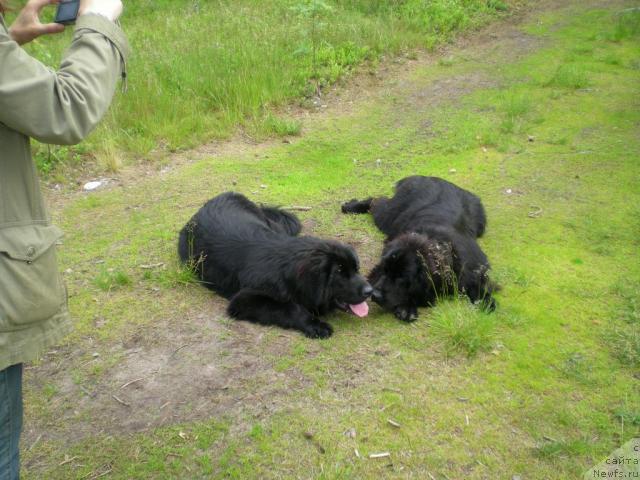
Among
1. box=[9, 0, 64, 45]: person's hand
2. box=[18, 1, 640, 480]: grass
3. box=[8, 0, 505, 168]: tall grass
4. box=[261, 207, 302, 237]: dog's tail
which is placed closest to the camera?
box=[9, 0, 64, 45]: person's hand

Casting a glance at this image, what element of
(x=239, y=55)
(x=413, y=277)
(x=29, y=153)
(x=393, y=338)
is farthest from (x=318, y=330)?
(x=239, y=55)

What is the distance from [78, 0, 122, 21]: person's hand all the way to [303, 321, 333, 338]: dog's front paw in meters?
2.76

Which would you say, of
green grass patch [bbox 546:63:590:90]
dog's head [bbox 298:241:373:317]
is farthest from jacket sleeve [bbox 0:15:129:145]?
green grass patch [bbox 546:63:590:90]

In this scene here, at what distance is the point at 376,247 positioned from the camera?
593 cm

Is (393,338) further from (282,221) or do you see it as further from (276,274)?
(282,221)

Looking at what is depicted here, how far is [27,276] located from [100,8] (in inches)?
42.1

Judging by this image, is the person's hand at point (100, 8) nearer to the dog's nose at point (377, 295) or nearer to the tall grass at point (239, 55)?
the dog's nose at point (377, 295)

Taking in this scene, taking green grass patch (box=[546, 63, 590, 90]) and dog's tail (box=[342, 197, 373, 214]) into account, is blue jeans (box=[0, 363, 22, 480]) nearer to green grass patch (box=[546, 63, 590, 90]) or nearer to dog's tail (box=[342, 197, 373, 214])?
dog's tail (box=[342, 197, 373, 214])

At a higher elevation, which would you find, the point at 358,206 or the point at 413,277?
the point at 413,277

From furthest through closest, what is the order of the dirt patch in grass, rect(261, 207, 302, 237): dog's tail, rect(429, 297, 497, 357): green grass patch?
rect(261, 207, 302, 237): dog's tail < rect(429, 297, 497, 357): green grass patch < the dirt patch in grass

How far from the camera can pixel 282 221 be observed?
231 inches

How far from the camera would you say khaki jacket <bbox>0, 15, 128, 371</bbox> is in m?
1.85

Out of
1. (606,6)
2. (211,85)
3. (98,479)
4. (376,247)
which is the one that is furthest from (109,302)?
(606,6)

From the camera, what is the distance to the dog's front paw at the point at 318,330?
4312mm
